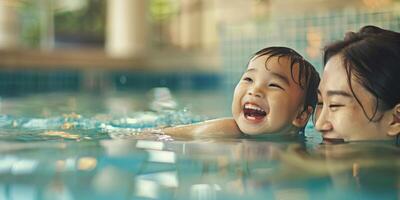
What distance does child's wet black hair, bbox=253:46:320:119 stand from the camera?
1494mm

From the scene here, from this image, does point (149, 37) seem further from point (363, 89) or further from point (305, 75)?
point (363, 89)

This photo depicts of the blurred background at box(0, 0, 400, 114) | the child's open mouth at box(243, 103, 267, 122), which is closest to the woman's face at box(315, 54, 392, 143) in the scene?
the child's open mouth at box(243, 103, 267, 122)

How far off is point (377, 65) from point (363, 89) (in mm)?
71

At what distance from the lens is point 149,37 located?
317 inches

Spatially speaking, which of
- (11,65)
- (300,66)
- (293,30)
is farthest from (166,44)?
(300,66)

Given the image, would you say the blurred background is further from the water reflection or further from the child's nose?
the water reflection

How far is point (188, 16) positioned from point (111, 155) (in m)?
7.76

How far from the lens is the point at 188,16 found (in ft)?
28.7

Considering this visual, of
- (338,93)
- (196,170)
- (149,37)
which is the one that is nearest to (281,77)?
(338,93)

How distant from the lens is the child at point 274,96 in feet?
4.87

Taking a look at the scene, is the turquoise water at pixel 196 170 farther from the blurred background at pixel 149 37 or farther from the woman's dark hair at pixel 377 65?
the blurred background at pixel 149 37

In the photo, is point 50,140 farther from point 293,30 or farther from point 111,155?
point 293,30

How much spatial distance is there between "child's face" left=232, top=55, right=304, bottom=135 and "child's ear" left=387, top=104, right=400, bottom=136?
26 centimetres

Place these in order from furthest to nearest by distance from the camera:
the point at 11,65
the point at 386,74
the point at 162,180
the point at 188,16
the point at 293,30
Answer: the point at 188,16
the point at 11,65
the point at 293,30
the point at 386,74
the point at 162,180
